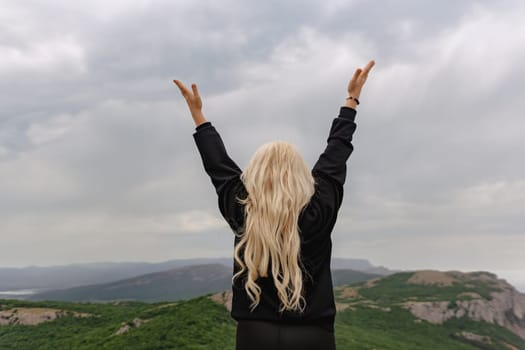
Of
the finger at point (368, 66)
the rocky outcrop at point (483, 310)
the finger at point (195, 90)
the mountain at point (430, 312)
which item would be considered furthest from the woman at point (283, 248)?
the rocky outcrop at point (483, 310)

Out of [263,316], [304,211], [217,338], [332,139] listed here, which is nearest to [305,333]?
[263,316]

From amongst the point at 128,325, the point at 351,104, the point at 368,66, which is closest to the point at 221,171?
the point at 351,104

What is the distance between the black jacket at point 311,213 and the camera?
4.21m

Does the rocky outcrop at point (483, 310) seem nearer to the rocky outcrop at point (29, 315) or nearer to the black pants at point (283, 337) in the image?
the rocky outcrop at point (29, 315)

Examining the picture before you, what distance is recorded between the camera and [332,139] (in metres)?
4.76

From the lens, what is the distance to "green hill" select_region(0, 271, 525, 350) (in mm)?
29561

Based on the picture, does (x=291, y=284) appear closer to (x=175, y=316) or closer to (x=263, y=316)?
(x=263, y=316)

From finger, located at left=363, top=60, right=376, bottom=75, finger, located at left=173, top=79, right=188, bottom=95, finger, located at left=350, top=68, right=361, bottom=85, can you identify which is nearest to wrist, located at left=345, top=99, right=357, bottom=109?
finger, located at left=350, top=68, right=361, bottom=85

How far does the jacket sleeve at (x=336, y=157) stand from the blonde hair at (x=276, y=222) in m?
0.27

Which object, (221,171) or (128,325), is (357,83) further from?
(128,325)

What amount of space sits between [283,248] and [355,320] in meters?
45.3

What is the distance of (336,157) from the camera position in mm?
4660

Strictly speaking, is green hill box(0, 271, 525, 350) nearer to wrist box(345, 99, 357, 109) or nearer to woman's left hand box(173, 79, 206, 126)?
woman's left hand box(173, 79, 206, 126)

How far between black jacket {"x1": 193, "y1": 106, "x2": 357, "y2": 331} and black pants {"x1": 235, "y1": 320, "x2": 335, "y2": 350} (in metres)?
0.06
